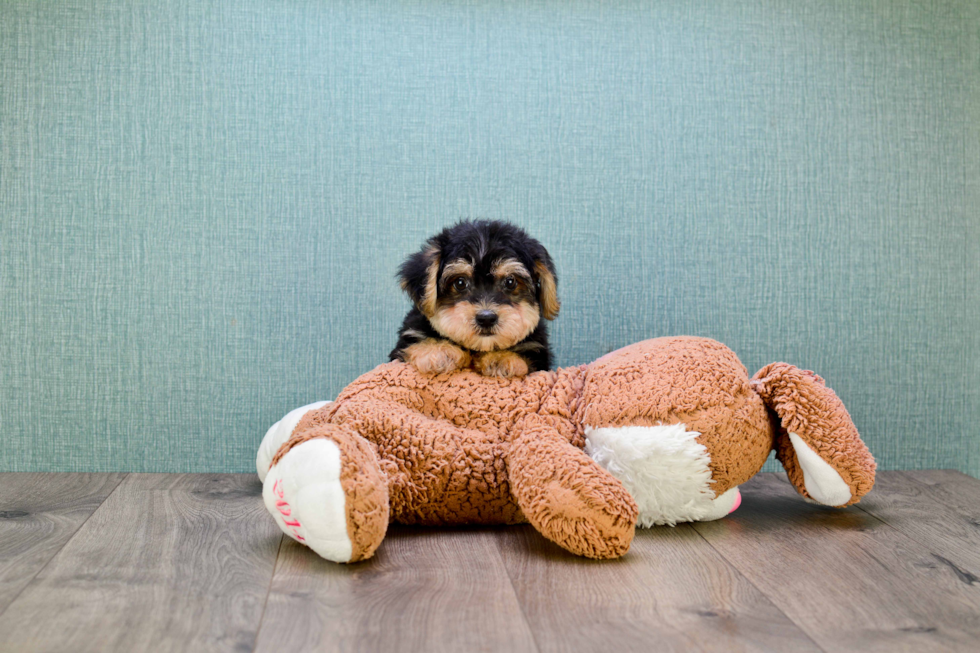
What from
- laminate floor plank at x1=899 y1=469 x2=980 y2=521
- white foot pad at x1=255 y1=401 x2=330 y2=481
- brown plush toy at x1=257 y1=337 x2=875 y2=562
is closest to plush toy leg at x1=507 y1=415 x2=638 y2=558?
brown plush toy at x1=257 y1=337 x2=875 y2=562

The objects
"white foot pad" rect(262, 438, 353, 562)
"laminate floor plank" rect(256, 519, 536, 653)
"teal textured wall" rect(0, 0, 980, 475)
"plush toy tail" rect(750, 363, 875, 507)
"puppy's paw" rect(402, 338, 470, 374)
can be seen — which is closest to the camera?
"laminate floor plank" rect(256, 519, 536, 653)

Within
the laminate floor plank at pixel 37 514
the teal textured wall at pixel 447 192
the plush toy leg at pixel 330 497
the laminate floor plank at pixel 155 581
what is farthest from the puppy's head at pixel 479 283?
the laminate floor plank at pixel 37 514

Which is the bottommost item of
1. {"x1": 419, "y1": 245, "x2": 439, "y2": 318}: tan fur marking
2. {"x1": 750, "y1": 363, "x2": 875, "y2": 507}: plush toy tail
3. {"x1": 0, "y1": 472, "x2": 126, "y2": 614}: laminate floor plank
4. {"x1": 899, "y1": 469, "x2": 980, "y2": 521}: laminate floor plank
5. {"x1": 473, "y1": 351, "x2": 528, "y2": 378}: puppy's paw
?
{"x1": 0, "y1": 472, "x2": 126, "y2": 614}: laminate floor plank

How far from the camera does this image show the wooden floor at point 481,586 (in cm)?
127

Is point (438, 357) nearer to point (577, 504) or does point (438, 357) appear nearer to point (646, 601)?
point (577, 504)

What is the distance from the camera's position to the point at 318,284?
247 cm

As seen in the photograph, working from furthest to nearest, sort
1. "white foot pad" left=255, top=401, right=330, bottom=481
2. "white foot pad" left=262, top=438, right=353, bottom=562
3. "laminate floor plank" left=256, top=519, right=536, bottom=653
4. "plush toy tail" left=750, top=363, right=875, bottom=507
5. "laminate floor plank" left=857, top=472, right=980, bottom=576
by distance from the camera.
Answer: "white foot pad" left=255, top=401, right=330, bottom=481, "plush toy tail" left=750, top=363, right=875, bottom=507, "laminate floor plank" left=857, top=472, right=980, bottom=576, "white foot pad" left=262, top=438, right=353, bottom=562, "laminate floor plank" left=256, top=519, right=536, bottom=653

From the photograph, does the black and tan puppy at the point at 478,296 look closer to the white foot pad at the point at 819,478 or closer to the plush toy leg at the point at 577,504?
the plush toy leg at the point at 577,504

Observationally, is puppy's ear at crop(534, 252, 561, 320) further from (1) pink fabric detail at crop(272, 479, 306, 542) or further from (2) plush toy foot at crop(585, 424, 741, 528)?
(1) pink fabric detail at crop(272, 479, 306, 542)

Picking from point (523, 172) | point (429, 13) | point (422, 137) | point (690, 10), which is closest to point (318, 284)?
point (422, 137)

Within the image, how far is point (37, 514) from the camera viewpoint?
1.98 meters

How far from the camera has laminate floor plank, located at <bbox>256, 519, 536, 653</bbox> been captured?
125 centimetres

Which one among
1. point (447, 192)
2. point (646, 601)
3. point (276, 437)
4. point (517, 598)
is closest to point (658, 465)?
point (646, 601)

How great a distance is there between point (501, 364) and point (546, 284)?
0.24 metres
